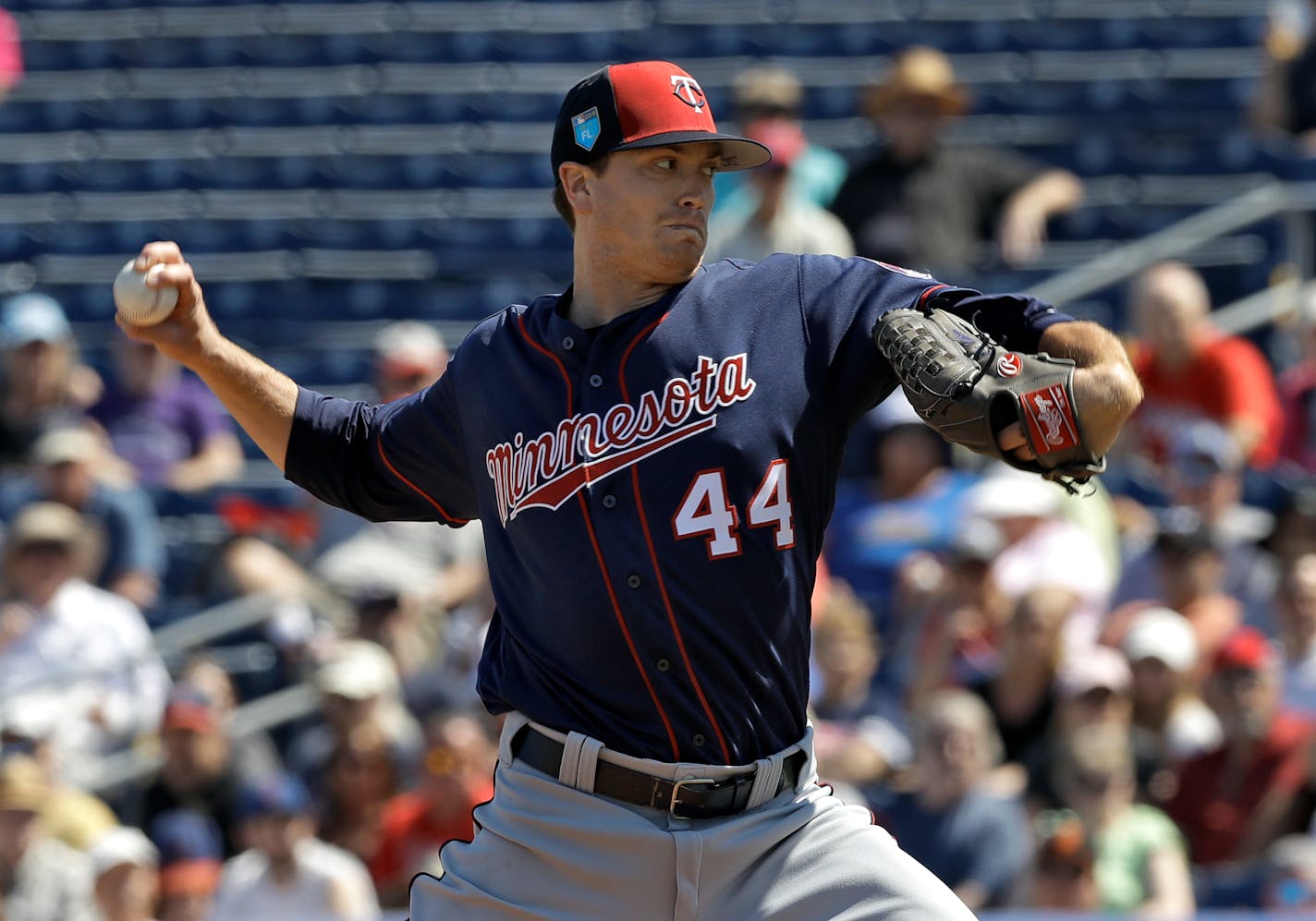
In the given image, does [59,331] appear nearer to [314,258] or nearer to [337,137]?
[314,258]

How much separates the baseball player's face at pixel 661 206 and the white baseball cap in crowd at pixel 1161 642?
3353 mm

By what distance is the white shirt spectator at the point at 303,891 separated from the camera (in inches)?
251

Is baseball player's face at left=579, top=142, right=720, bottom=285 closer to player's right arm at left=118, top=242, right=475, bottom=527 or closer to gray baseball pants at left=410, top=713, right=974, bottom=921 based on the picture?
player's right arm at left=118, top=242, right=475, bottom=527

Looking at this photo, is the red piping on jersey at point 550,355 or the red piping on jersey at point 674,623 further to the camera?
the red piping on jersey at point 550,355

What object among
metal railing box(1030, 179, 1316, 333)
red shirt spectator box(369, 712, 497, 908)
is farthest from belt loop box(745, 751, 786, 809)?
metal railing box(1030, 179, 1316, 333)

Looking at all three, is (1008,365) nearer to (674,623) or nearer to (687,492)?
(687,492)

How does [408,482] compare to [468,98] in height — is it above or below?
below

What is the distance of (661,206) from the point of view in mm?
3336

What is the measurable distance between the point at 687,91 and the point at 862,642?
3638mm

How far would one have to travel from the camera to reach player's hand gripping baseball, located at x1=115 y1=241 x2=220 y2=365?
3559 mm

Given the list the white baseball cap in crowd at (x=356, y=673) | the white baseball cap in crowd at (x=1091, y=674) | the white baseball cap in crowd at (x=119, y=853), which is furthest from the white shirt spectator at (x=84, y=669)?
the white baseball cap in crowd at (x=1091, y=674)

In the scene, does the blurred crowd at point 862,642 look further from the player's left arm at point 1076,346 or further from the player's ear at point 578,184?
the player's left arm at point 1076,346

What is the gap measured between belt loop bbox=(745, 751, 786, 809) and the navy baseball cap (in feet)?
→ 3.09

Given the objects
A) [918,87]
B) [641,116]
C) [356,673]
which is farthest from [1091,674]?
[918,87]
